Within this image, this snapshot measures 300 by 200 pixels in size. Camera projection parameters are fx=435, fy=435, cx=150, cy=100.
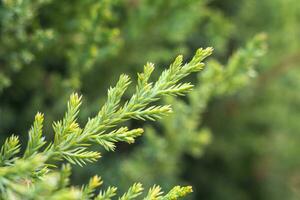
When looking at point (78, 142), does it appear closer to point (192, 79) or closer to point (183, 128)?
point (183, 128)

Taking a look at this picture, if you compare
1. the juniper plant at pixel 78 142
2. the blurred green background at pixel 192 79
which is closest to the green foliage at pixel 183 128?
the blurred green background at pixel 192 79

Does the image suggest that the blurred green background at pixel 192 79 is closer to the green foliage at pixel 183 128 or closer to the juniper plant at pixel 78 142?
the green foliage at pixel 183 128

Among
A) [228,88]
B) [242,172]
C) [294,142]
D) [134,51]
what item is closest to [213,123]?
[242,172]

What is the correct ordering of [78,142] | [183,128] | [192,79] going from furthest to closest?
[192,79] < [183,128] < [78,142]

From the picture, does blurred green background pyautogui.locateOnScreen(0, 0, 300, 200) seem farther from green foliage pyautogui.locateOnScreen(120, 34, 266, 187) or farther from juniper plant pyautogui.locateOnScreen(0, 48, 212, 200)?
juniper plant pyautogui.locateOnScreen(0, 48, 212, 200)

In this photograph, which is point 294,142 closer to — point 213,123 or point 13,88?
point 213,123

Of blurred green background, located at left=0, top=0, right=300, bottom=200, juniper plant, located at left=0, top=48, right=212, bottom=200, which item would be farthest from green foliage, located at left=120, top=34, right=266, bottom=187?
juniper plant, located at left=0, top=48, right=212, bottom=200

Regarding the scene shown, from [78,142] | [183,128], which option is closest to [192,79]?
[183,128]

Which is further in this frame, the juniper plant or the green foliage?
the green foliage
